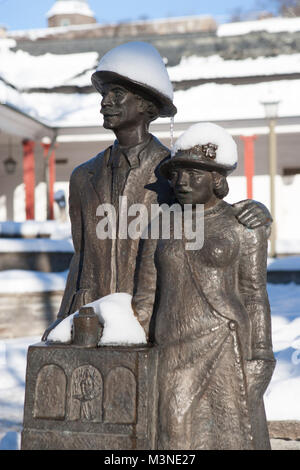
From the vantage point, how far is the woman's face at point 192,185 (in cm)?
258

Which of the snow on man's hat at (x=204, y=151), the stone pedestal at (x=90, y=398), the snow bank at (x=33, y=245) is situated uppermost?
the snow bank at (x=33, y=245)

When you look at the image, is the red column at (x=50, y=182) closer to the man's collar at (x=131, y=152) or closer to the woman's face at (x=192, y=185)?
the man's collar at (x=131, y=152)

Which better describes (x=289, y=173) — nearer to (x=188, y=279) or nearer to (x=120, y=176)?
(x=120, y=176)

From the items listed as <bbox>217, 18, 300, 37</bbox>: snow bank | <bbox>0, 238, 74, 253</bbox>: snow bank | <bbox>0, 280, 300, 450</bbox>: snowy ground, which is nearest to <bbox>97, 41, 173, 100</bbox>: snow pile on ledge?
<bbox>0, 280, 300, 450</bbox>: snowy ground

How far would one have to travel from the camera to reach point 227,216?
2643mm

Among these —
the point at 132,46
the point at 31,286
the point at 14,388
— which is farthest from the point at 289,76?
the point at 132,46

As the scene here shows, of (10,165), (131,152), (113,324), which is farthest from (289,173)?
(113,324)

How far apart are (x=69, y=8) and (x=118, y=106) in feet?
173

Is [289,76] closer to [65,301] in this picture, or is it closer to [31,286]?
[31,286]

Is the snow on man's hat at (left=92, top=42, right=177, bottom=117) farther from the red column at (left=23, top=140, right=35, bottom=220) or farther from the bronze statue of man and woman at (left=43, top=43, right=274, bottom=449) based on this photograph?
A: the red column at (left=23, top=140, right=35, bottom=220)

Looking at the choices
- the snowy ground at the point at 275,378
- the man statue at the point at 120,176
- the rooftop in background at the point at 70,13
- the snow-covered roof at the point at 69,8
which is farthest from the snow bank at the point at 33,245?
the snow-covered roof at the point at 69,8

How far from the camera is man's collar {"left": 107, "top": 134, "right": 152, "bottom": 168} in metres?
2.82

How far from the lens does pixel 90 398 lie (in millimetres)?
2402

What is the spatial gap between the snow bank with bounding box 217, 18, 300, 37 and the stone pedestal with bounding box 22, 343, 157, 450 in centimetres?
1785
